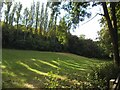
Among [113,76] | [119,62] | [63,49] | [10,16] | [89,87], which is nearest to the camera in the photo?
[89,87]

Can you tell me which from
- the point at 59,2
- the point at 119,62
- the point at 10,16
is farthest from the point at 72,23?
the point at 10,16

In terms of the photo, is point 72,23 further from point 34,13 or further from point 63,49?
point 34,13

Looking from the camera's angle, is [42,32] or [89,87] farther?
[42,32]

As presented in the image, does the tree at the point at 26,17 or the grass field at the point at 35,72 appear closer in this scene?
the grass field at the point at 35,72

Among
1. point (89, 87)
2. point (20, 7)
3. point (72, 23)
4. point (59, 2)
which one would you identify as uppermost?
point (20, 7)

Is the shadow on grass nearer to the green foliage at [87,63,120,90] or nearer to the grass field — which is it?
the grass field

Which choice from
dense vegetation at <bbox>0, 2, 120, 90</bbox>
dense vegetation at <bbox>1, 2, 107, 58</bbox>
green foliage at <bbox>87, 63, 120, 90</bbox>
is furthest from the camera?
dense vegetation at <bbox>1, 2, 107, 58</bbox>

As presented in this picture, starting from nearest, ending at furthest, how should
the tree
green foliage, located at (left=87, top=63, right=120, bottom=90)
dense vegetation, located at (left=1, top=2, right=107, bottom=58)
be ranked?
green foliage, located at (left=87, top=63, right=120, bottom=90) < dense vegetation, located at (left=1, top=2, right=107, bottom=58) < the tree

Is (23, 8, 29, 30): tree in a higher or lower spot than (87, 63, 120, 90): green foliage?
higher

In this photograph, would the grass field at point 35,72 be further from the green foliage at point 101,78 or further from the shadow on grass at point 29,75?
the green foliage at point 101,78

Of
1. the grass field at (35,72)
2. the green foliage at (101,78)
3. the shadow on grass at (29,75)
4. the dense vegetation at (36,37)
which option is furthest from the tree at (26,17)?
the green foliage at (101,78)

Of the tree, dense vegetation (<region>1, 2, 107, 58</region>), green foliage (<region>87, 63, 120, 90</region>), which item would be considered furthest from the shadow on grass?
the tree

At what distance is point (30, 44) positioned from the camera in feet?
169

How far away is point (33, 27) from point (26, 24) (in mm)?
2098
